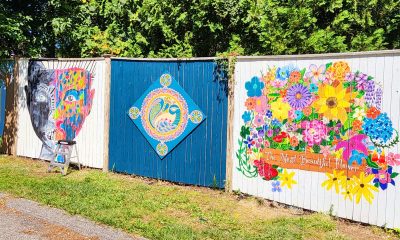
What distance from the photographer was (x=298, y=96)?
711 cm

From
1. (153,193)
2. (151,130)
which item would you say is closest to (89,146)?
(151,130)

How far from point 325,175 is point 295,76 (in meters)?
1.57

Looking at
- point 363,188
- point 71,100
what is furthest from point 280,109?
point 71,100

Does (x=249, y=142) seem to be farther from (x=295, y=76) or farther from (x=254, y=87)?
(x=295, y=76)

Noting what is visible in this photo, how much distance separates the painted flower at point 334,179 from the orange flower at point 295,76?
149cm

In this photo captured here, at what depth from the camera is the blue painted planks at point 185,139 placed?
8.31m

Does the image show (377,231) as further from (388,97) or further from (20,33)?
(20,33)

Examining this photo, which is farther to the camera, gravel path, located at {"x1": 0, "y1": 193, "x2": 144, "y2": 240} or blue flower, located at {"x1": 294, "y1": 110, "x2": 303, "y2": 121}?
blue flower, located at {"x1": 294, "y1": 110, "x2": 303, "y2": 121}

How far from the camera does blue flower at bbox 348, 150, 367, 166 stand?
6379 mm

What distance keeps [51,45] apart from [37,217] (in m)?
8.78

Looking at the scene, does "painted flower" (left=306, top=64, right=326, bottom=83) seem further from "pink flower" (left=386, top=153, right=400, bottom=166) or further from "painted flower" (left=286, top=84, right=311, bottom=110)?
"pink flower" (left=386, top=153, right=400, bottom=166)

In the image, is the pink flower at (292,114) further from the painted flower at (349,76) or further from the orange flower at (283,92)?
the painted flower at (349,76)

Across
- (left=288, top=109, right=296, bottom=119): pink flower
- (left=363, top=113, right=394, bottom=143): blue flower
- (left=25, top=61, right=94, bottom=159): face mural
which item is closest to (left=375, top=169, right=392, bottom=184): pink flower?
(left=363, top=113, right=394, bottom=143): blue flower

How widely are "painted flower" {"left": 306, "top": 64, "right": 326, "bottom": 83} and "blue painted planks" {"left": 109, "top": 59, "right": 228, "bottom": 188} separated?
5.81 feet
